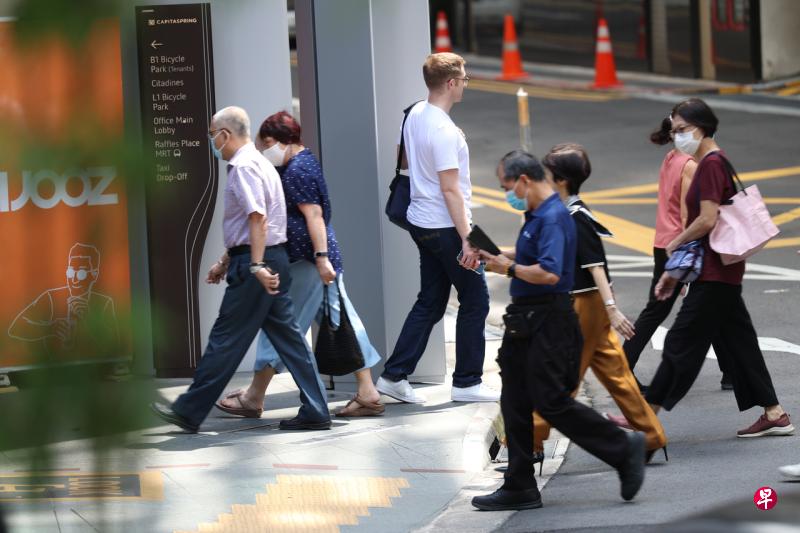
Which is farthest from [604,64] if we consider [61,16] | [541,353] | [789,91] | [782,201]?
[61,16]

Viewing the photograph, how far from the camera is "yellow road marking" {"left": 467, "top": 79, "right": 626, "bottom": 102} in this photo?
2188 cm

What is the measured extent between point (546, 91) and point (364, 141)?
50.6 ft

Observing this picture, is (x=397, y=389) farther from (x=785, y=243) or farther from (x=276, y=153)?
(x=785, y=243)

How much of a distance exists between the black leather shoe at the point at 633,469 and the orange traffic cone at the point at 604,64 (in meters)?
17.9

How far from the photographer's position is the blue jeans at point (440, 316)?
7184mm

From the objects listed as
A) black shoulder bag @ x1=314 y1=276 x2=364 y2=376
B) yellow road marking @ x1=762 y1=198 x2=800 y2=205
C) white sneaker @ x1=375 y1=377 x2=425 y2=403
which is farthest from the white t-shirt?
yellow road marking @ x1=762 y1=198 x2=800 y2=205

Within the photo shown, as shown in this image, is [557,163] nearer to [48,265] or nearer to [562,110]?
[48,265]

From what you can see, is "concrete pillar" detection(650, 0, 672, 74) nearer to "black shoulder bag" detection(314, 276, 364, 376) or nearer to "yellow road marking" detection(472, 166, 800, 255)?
"yellow road marking" detection(472, 166, 800, 255)

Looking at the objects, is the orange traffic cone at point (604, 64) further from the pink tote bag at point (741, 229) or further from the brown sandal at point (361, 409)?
the pink tote bag at point (741, 229)

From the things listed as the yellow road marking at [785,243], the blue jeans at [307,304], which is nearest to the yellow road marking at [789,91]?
the yellow road marking at [785,243]

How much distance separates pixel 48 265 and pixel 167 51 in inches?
229

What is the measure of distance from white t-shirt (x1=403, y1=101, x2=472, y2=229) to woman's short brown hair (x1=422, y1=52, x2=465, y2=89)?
14 cm

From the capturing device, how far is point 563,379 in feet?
17.5

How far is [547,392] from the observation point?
17.4ft
